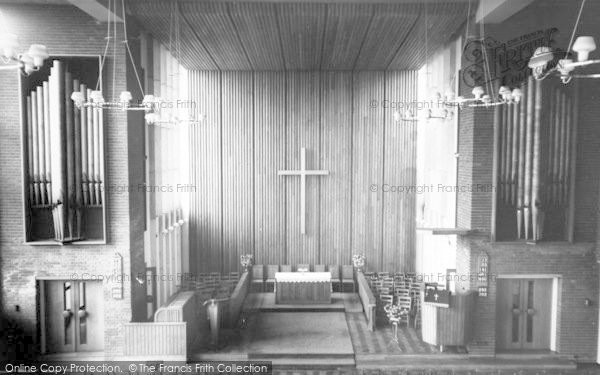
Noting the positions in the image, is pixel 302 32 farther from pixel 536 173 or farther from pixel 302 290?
pixel 302 290

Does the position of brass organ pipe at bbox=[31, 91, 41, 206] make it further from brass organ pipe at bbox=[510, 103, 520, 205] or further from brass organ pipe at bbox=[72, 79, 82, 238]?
brass organ pipe at bbox=[510, 103, 520, 205]

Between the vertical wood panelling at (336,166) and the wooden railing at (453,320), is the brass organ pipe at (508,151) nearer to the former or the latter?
the wooden railing at (453,320)

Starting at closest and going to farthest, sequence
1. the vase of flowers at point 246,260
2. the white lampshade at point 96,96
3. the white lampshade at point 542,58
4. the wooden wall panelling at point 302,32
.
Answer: the white lampshade at point 542,58 < the white lampshade at point 96,96 < the wooden wall panelling at point 302,32 < the vase of flowers at point 246,260

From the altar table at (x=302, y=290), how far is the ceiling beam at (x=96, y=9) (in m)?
7.90

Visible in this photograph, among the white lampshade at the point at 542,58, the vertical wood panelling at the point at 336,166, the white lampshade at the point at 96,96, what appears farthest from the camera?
the vertical wood panelling at the point at 336,166

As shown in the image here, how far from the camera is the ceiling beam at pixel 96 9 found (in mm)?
8831

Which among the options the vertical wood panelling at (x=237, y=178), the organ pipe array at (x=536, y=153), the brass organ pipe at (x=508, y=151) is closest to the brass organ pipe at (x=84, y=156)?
the vertical wood panelling at (x=237, y=178)

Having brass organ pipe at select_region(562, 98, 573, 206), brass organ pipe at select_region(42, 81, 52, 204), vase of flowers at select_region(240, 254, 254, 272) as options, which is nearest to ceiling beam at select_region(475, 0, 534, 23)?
brass organ pipe at select_region(562, 98, 573, 206)

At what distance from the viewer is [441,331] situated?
34.1 ft

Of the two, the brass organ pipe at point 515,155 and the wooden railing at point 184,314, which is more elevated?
the brass organ pipe at point 515,155

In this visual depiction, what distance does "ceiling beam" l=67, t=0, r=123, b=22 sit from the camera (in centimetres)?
883

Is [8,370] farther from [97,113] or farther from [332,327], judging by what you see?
[332,327]

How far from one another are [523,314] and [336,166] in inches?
297

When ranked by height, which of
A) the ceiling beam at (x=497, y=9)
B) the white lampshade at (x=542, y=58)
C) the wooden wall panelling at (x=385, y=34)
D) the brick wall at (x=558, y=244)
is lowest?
the brick wall at (x=558, y=244)
